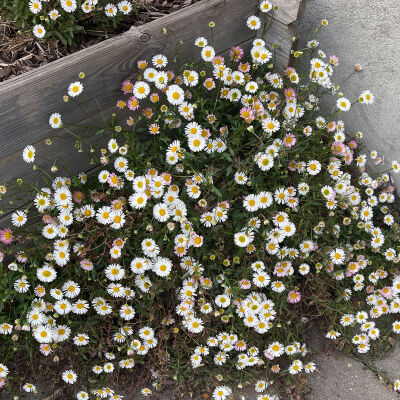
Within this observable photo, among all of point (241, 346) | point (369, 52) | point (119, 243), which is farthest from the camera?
point (369, 52)

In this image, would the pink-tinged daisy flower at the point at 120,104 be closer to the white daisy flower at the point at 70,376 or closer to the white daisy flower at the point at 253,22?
the white daisy flower at the point at 253,22

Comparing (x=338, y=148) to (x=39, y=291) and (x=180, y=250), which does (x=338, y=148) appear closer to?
(x=180, y=250)

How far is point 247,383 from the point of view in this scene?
7.99 feet

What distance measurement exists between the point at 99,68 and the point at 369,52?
5.32ft

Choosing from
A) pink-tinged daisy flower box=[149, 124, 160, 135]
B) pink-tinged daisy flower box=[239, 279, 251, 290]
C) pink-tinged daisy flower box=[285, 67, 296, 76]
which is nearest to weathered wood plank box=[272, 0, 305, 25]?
pink-tinged daisy flower box=[285, 67, 296, 76]

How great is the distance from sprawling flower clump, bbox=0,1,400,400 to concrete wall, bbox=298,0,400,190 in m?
0.24

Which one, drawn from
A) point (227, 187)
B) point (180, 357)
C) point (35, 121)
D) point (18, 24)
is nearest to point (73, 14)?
point (18, 24)

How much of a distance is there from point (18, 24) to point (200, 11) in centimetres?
93

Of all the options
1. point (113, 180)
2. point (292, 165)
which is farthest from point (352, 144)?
point (113, 180)

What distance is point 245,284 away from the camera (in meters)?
2.35

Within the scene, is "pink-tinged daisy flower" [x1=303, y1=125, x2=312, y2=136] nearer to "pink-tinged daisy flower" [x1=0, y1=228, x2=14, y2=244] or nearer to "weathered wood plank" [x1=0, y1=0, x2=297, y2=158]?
"weathered wood plank" [x1=0, y1=0, x2=297, y2=158]

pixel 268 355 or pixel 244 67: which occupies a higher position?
pixel 244 67

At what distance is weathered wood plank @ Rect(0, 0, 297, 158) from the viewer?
A: 6.96 feet

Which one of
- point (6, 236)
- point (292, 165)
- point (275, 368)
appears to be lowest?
point (275, 368)
